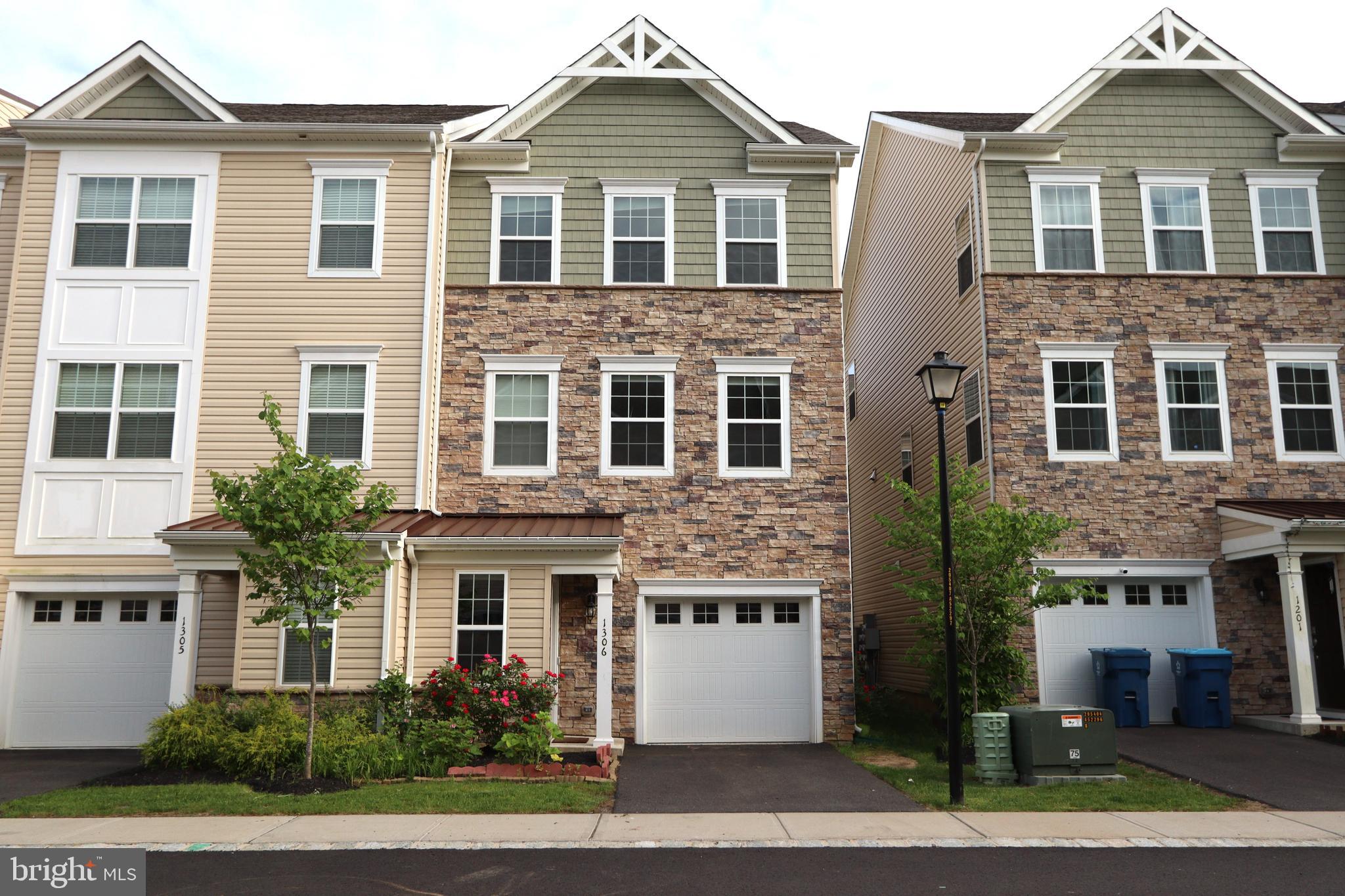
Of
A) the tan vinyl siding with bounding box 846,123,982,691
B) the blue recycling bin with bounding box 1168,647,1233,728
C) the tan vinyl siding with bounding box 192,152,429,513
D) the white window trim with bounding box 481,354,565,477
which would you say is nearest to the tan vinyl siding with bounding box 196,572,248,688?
the tan vinyl siding with bounding box 192,152,429,513

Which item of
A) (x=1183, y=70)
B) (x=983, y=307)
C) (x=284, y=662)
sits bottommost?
(x=284, y=662)

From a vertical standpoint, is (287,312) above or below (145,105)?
below

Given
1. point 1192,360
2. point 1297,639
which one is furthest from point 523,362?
point 1297,639

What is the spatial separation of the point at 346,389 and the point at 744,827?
10.1 metres

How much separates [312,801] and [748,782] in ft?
16.8

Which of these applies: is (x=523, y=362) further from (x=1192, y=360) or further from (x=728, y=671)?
(x=1192, y=360)

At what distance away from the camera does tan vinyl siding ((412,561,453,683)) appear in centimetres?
1534

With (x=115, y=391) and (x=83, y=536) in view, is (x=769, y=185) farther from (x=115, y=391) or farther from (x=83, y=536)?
(x=83, y=536)

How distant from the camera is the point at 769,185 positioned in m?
18.0

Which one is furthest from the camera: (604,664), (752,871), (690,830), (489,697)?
(604,664)

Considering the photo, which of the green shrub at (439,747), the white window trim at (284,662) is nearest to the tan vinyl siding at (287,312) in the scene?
the white window trim at (284,662)

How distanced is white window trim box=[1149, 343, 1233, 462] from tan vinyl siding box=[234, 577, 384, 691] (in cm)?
1307

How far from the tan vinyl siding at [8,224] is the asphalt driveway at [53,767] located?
23.5ft

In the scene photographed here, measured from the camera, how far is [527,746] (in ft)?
41.9
